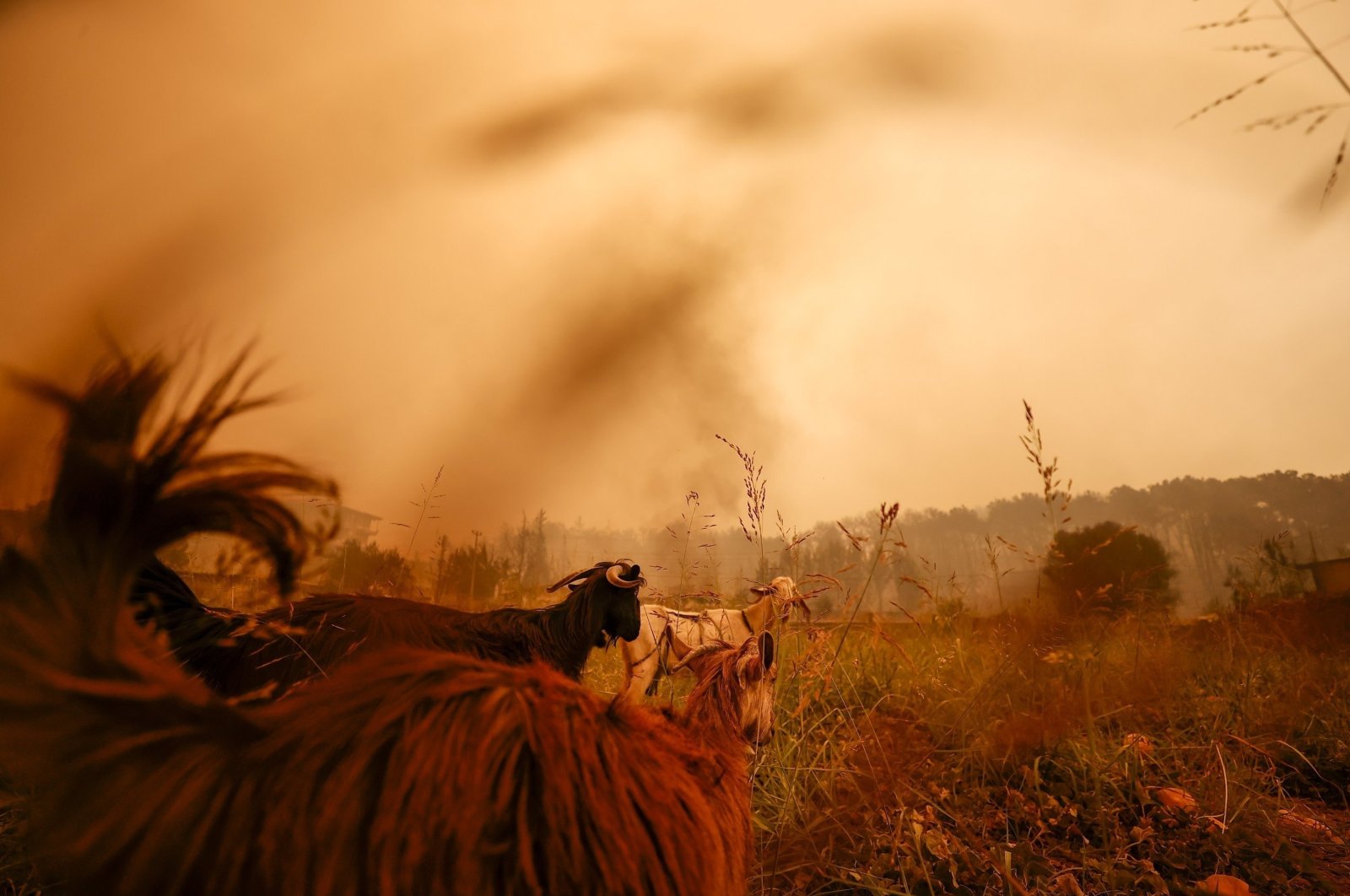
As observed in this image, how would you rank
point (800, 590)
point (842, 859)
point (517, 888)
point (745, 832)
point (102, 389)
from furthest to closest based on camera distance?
point (800, 590) → point (842, 859) → point (745, 832) → point (102, 389) → point (517, 888)

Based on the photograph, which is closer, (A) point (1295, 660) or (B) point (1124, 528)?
(B) point (1124, 528)

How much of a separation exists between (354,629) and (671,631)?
205cm

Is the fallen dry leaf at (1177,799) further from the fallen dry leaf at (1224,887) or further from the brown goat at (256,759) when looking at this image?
the brown goat at (256,759)

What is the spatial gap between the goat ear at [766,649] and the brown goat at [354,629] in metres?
0.83

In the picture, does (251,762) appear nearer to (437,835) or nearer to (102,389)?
(437,835)

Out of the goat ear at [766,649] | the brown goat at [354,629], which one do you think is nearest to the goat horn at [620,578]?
the brown goat at [354,629]

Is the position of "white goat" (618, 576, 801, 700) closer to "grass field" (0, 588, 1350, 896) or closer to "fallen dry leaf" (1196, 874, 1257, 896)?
"grass field" (0, 588, 1350, 896)

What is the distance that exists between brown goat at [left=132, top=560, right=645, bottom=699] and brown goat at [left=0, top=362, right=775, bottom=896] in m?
0.83

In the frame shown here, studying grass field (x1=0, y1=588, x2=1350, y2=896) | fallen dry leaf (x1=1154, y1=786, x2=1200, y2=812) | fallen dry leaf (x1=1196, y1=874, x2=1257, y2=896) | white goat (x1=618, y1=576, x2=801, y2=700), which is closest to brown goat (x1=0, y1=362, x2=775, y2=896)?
grass field (x1=0, y1=588, x2=1350, y2=896)

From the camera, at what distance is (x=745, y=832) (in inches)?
54.8

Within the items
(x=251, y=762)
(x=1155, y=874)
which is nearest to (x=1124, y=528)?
(x=1155, y=874)

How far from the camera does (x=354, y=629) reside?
2.75 meters

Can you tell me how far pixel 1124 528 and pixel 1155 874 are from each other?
1.50 m

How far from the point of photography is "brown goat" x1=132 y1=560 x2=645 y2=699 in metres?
2.41
